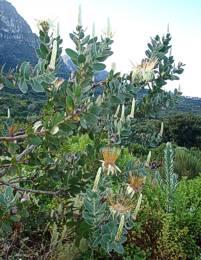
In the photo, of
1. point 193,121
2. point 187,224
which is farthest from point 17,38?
point 187,224

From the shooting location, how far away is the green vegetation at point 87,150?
2.52 meters

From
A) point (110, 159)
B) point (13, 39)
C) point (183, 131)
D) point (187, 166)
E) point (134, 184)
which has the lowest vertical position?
point (183, 131)

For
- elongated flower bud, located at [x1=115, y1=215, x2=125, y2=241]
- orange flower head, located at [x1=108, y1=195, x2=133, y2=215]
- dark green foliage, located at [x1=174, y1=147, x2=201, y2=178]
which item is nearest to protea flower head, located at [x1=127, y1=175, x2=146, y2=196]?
orange flower head, located at [x1=108, y1=195, x2=133, y2=215]

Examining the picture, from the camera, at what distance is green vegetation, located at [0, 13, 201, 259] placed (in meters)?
2.52

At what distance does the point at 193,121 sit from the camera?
75.5 feet

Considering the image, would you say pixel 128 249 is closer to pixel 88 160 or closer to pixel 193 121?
pixel 88 160

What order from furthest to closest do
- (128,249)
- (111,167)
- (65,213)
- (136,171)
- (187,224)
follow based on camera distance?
(187,224) < (128,249) < (65,213) < (136,171) < (111,167)

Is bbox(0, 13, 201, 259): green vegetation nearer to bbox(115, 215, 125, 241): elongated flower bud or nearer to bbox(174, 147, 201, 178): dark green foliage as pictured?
bbox(115, 215, 125, 241): elongated flower bud

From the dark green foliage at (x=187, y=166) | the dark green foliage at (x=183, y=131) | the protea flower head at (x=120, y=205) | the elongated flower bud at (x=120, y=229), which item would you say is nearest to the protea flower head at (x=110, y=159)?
the protea flower head at (x=120, y=205)

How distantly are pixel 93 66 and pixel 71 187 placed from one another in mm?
922

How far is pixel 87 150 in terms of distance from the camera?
3.23 meters

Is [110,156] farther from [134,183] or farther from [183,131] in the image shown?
[183,131]

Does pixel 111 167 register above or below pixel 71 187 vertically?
above

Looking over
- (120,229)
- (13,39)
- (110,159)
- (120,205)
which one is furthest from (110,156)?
(13,39)
